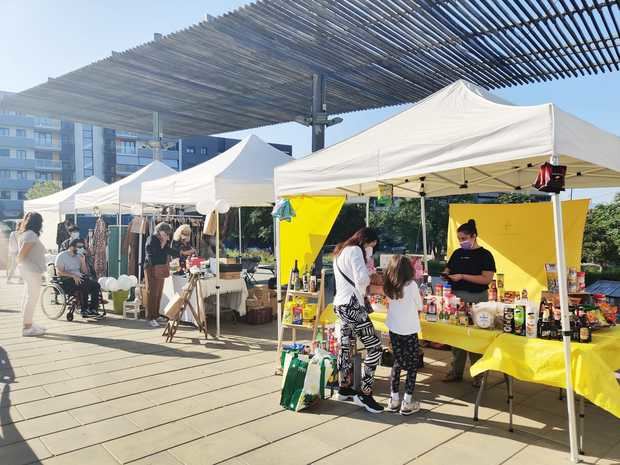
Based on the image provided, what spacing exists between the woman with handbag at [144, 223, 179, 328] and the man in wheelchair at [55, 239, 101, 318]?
1.07 meters

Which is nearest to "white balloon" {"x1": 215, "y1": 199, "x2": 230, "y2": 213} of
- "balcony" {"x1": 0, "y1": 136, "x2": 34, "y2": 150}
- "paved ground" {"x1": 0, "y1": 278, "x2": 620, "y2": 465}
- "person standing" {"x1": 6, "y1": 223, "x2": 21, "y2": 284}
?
"paved ground" {"x1": 0, "y1": 278, "x2": 620, "y2": 465}

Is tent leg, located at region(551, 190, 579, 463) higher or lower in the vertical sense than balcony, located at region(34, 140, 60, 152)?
lower

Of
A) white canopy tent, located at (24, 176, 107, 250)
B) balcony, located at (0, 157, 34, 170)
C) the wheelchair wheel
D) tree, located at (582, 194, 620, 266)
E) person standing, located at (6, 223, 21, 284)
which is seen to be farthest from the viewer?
balcony, located at (0, 157, 34, 170)

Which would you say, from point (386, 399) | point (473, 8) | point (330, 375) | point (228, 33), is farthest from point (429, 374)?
point (228, 33)

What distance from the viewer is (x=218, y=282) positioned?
6.35 meters

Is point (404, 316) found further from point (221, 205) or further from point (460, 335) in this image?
point (221, 205)

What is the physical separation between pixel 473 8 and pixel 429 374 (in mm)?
5091

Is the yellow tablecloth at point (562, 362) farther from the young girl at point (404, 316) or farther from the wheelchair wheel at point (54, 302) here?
the wheelchair wheel at point (54, 302)

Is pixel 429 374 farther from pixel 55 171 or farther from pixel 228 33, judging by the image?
pixel 55 171

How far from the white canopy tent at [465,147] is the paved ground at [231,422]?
65 cm

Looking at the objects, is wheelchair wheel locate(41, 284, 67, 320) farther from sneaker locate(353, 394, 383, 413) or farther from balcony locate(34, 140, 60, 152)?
balcony locate(34, 140, 60, 152)

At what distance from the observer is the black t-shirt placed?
4188 millimetres

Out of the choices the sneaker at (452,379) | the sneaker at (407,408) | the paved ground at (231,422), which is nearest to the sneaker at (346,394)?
the paved ground at (231,422)

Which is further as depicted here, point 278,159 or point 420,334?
point 278,159
